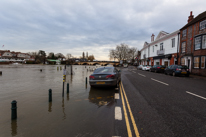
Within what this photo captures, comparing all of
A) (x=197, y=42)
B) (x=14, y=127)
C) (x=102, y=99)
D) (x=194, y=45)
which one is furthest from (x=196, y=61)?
(x=14, y=127)

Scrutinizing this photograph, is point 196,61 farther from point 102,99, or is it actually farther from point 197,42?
point 102,99

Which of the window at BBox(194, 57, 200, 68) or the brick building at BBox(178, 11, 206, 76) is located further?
the window at BBox(194, 57, 200, 68)

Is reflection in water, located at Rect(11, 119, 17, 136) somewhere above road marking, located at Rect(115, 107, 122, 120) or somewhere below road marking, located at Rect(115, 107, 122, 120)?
below

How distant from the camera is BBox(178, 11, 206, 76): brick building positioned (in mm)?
17531

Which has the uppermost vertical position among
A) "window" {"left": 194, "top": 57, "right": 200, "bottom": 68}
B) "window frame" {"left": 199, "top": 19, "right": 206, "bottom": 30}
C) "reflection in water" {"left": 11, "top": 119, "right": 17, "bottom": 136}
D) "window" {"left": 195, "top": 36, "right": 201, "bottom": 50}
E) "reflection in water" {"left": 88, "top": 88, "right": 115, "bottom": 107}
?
"window frame" {"left": 199, "top": 19, "right": 206, "bottom": 30}

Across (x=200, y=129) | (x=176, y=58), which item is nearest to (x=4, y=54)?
(x=176, y=58)

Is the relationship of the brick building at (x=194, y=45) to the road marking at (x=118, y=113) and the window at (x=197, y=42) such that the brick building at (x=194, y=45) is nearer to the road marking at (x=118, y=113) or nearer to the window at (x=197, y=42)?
the window at (x=197, y=42)

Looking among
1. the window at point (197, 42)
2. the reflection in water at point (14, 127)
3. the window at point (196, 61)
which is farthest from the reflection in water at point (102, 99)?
the window at point (197, 42)

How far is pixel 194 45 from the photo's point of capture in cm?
1925

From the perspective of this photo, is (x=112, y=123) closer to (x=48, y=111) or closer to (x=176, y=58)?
(x=48, y=111)

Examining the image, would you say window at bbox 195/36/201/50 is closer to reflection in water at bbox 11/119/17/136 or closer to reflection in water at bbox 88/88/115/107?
reflection in water at bbox 88/88/115/107

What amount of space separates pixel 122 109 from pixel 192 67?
1995 cm

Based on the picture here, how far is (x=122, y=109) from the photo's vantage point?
4.55m

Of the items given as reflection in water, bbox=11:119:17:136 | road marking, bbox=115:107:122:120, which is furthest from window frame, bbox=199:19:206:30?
reflection in water, bbox=11:119:17:136
